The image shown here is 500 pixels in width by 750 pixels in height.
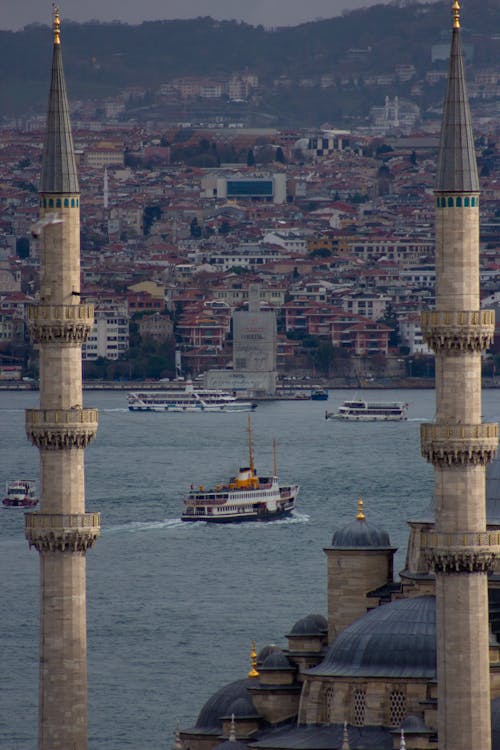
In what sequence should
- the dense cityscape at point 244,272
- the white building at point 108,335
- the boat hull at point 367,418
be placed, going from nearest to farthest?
the boat hull at point 367,418 → the white building at point 108,335 → the dense cityscape at point 244,272

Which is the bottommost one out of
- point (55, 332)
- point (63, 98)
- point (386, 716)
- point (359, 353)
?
point (359, 353)

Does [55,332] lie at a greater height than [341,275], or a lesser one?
greater

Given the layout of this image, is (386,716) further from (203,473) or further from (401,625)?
(203,473)

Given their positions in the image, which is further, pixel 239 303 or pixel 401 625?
pixel 239 303

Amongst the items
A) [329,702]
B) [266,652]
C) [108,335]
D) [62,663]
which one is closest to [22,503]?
[266,652]

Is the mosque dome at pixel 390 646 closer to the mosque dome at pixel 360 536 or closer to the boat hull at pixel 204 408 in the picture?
the mosque dome at pixel 360 536

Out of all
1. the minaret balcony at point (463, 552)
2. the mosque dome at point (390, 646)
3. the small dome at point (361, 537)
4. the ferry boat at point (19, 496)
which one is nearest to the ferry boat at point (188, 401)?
the ferry boat at point (19, 496)

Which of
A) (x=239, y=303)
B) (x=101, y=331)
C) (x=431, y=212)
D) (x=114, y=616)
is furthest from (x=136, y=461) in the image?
(x=431, y=212)

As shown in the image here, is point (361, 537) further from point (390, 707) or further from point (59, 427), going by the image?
point (59, 427)
